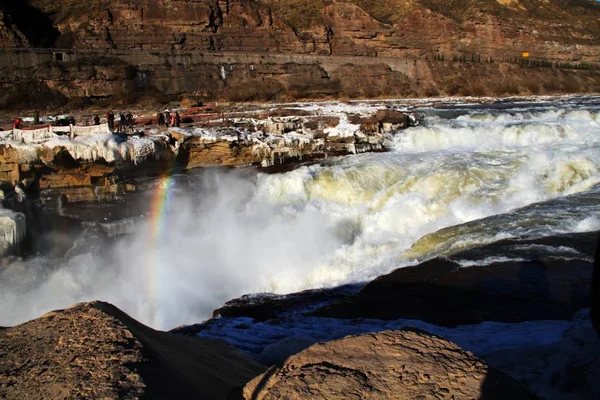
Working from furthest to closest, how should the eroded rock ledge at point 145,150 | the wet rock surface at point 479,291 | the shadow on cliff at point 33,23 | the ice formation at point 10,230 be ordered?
the shadow on cliff at point 33,23 < the eroded rock ledge at point 145,150 < the ice formation at point 10,230 < the wet rock surface at point 479,291

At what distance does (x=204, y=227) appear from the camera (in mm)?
12266

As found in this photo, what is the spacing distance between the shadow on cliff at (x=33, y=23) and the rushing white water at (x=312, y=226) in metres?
25.7

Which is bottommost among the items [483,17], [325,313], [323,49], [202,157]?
[325,313]

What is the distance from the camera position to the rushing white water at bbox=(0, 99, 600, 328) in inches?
359

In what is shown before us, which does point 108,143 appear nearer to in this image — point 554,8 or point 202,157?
point 202,157

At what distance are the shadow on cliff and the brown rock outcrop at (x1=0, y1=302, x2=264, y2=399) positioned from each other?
1304 inches

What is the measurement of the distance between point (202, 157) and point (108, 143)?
2.81m

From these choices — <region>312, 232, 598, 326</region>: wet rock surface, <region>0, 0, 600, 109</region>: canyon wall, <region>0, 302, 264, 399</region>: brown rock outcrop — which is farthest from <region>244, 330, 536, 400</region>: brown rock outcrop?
<region>0, 0, 600, 109</region>: canyon wall

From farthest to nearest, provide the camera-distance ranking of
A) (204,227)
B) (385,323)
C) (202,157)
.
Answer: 1. (202,157)
2. (204,227)
3. (385,323)

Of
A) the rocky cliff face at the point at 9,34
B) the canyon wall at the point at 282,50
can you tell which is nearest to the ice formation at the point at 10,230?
the canyon wall at the point at 282,50

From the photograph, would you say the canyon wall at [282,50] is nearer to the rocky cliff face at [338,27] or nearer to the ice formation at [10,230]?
the rocky cliff face at [338,27]

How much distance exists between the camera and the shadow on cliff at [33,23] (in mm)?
31406

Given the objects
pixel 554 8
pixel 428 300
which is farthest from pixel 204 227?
pixel 554 8

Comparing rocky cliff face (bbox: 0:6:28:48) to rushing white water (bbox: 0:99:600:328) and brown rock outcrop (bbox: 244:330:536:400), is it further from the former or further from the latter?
brown rock outcrop (bbox: 244:330:536:400)
